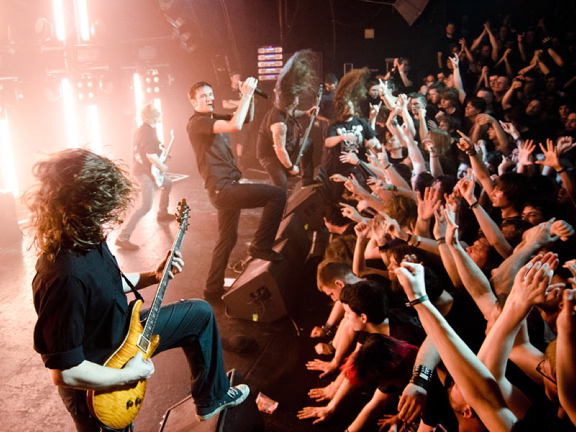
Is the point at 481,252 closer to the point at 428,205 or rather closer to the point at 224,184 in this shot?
the point at 428,205

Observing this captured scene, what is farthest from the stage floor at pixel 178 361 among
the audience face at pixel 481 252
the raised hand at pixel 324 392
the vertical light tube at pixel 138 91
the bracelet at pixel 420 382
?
the vertical light tube at pixel 138 91

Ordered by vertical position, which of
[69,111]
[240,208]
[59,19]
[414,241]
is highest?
[59,19]

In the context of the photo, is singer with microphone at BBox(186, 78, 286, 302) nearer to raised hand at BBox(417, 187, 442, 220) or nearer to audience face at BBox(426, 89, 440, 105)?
raised hand at BBox(417, 187, 442, 220)

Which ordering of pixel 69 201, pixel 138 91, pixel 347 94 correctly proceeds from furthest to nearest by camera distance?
pixel 138 91 → pixel 347 94 → pixel 69 201

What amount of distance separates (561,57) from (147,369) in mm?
7131

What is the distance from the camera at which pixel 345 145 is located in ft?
16.5

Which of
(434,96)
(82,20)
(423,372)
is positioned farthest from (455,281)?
(82,20)

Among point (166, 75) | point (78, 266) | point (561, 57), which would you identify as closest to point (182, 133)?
point (166, 75)

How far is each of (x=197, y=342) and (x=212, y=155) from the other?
1885 millimetres

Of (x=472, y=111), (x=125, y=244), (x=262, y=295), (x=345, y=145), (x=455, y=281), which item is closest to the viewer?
(x=455, y=281)

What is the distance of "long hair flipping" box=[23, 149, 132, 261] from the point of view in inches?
60.5

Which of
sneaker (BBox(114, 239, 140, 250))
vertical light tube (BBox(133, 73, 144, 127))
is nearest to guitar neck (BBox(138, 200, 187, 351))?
sneaker (BBox(114, 239, 140, 250))

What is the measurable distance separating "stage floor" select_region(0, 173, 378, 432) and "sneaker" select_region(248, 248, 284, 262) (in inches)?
13.6

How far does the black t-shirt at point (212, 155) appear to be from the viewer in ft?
11.4
